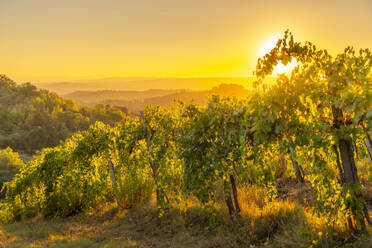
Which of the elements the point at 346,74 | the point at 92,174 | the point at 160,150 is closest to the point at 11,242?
the point at 92,174

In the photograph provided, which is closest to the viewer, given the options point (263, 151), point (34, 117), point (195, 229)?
point (263, 151)

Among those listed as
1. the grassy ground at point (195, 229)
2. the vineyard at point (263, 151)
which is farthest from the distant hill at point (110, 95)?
the grassy ground at point (195, 229)

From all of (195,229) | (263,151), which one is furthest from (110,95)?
(263,151)

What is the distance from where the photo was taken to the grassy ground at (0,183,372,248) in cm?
430

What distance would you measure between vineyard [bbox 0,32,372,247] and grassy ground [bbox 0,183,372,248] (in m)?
0.04

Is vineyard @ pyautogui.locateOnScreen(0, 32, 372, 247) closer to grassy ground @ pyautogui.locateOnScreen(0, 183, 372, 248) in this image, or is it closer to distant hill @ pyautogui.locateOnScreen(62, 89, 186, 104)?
grassy ground @ pyautogui.locateOnScreen(0, 183, 372, 248)

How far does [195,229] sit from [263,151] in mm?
2944

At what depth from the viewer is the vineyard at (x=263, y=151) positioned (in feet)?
10.5

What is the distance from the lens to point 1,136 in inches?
1794

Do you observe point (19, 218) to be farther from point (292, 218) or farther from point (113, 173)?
point (292, 218)

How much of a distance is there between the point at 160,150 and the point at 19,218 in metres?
9.59

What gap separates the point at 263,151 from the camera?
417cm

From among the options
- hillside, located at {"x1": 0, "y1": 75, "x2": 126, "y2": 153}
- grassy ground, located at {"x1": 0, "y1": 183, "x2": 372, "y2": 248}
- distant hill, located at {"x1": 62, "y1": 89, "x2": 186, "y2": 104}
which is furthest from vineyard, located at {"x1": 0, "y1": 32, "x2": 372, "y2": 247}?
distant hill, located at {"x1": 62, "y1": 89, "x2": 186, "y2": 104}

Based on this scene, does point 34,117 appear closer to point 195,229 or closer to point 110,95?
point 195,229
